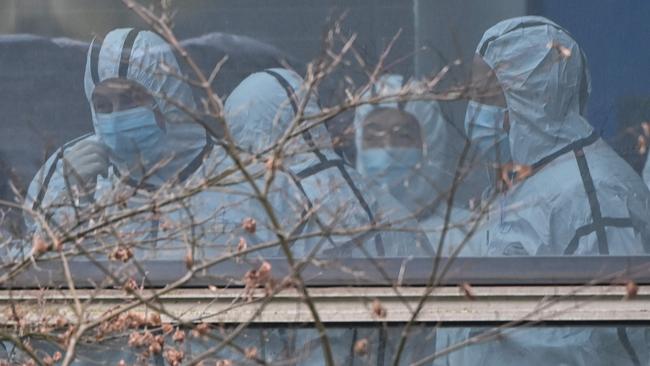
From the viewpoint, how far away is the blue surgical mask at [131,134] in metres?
4.43

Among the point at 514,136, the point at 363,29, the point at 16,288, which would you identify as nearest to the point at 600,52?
the point at 514,136

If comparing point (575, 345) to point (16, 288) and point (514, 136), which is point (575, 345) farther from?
point (16, 288)

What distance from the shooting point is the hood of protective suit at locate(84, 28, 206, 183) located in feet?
14.3

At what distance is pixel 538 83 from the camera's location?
174 inches

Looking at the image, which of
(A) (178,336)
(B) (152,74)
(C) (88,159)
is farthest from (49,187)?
(A) (178,336)

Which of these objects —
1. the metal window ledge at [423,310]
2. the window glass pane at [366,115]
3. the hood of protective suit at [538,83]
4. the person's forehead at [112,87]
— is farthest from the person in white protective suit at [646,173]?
the person's forehead at [112,87]

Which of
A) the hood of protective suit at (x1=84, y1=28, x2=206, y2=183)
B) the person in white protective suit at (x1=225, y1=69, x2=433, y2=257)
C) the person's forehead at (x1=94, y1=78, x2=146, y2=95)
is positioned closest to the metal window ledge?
the person in white protective suit at (x1=225, y1=69, x2=433, y2=257)

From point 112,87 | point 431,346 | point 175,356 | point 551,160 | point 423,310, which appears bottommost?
point 431,346

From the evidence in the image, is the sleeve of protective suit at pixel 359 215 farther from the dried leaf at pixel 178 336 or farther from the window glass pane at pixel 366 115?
the dried leaf at pixel 178 336

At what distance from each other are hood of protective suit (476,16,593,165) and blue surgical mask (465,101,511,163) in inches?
1.4

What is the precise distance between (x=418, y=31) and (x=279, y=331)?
1021mm

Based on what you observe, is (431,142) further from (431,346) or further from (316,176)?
(431,346)

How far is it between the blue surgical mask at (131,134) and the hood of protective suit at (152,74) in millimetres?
21

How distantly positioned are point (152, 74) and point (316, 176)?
1.93 ft
